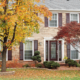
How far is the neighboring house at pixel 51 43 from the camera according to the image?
61.5ft

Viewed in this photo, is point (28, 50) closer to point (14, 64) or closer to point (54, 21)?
point (14, 64)

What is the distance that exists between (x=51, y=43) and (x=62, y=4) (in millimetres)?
4616

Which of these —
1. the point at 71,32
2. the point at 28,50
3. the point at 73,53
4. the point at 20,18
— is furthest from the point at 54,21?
the point at 20,18

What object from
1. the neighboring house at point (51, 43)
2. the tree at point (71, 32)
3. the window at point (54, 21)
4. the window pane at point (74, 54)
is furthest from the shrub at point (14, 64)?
the tree at point (71, 32)

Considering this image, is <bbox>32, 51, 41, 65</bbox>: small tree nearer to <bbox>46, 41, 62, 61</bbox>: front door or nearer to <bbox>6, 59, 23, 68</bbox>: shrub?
<bbox>6, 59, 23, 68</bbox>: shrub

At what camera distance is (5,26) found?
472 inches

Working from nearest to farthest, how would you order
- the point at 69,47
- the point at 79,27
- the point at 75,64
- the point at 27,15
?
the point at 27,15 < the point at 79,27 < the point at 75,64 < the point at 69,47

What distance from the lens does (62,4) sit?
20562 mm

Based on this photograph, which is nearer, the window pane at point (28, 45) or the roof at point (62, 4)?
the window pane at point (28, 45)

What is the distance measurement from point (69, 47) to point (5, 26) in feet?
30.3

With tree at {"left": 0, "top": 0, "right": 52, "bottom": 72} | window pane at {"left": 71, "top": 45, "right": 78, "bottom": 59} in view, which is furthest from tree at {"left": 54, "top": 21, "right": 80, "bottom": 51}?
window pane at {"left": 71, "top": 45, "right": 78, "bottom": 59}

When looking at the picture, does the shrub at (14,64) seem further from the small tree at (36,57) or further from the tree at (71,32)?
the tree at (71,32)

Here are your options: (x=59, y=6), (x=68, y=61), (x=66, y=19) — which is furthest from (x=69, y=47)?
(x=59, y=6)

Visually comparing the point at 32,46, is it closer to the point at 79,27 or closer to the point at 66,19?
the point at 66,19
